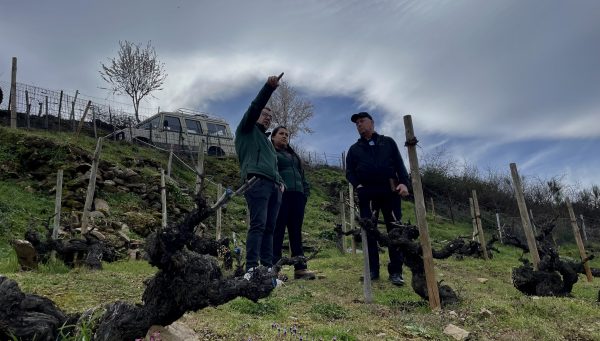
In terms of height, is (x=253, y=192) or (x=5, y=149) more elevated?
(x=5, y=149)

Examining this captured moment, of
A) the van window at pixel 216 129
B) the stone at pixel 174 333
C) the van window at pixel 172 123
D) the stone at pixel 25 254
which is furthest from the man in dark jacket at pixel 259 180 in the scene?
the van window at pixel 216 129

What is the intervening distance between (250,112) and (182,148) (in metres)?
14.9

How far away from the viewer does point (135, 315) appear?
2213mm

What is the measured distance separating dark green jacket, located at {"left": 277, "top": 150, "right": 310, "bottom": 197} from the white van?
12693mm

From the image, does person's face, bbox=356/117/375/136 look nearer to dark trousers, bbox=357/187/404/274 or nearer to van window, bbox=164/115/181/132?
dark trousers, bbox=357/187/404/274

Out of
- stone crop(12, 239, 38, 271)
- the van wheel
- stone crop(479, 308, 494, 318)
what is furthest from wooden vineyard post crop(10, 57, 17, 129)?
stone crop(479, 308, 494, 318)

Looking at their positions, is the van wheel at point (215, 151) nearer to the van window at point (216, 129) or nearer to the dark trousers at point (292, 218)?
the van window at point (216, 129)

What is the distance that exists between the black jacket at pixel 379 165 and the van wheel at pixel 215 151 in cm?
1479

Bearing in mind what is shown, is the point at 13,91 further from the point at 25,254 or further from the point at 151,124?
the point at 25,254

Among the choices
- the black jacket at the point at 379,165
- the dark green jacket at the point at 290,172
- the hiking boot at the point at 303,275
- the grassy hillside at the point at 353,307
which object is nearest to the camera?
the grassy hillside at the point at 353,307

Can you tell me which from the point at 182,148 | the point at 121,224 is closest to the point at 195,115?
the point at 182,148

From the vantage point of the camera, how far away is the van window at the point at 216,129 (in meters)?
19.0

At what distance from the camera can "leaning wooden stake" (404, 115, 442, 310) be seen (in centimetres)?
405

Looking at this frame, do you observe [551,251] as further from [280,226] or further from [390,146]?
[280,226]
